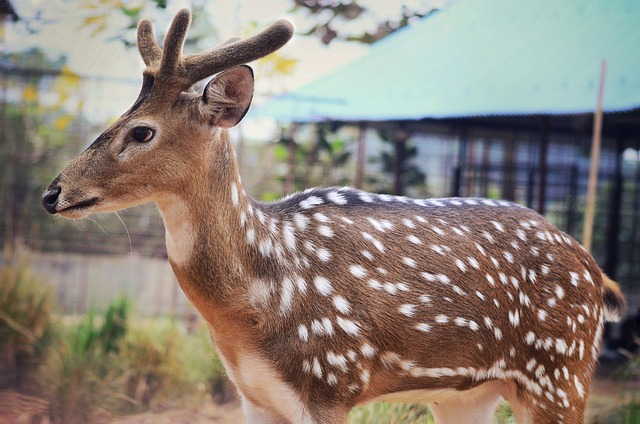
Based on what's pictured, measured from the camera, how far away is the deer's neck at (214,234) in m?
2.44

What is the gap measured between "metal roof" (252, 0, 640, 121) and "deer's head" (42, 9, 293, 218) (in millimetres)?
4367

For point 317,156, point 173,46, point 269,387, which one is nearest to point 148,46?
point 173,46

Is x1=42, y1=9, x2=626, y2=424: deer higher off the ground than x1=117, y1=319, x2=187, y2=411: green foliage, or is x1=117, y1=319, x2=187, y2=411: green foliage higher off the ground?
x1=42, y1=9, x2=626, y2=424: deer

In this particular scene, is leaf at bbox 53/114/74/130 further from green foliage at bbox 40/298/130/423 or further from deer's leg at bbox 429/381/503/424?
deer's leg at bbox 429/381/503/424

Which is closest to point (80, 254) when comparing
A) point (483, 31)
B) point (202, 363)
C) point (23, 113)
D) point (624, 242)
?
point (23, 113)

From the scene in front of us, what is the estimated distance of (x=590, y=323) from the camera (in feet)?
9.98

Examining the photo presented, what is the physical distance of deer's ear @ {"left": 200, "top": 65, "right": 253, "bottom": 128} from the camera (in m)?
2.37

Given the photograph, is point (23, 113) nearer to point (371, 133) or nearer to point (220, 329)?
point (371, 133)

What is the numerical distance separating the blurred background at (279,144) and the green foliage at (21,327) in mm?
14

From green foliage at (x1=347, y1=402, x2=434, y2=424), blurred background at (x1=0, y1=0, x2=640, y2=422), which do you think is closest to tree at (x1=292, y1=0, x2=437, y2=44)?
blurred background at (x1=0, y1=0, x2=640, y2=422)

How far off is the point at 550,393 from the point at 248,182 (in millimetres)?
4569

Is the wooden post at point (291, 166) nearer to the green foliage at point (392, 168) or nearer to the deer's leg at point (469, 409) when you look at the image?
the green foliage at point (392, 168)

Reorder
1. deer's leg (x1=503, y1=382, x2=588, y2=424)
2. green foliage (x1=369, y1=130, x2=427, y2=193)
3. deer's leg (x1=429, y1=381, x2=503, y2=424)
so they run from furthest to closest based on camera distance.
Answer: green foliage (x1=369, y1=130, x2=427, y2=193) < deer's leg (x1=429, y1=381, x2=503, y2=424) < deer's leg (x1=503, y1=382, x2=588, y2=424)

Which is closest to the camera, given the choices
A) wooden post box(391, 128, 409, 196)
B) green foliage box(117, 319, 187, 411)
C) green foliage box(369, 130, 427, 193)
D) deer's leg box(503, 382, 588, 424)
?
deer's leg box(503, 382, 588, 424)
